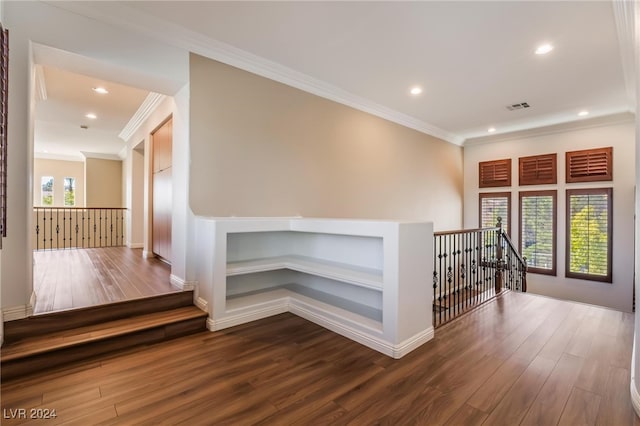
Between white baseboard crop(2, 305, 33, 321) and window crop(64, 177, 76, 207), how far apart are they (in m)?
11.4

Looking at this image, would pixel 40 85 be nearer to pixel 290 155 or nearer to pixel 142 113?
pixel 142 113

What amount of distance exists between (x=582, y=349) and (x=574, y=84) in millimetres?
3886

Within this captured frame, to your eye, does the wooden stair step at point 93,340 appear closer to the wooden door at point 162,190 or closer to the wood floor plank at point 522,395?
the wooden door at point 162,190

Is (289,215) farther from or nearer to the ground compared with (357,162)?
nearer to the ground

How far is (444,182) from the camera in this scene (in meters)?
7.07

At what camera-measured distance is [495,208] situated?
7.09 m

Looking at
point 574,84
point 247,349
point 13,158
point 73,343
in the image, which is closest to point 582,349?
point 247,349

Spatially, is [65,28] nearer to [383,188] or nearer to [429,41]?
[429,41]

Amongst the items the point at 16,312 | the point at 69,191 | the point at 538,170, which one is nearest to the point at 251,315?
the point at 16,312

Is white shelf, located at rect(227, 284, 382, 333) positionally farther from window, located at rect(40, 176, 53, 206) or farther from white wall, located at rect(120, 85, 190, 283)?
window, located at rect(40, 176, 53, 206)

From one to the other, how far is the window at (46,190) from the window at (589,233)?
16.1 metres

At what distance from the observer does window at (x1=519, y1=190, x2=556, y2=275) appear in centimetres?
617

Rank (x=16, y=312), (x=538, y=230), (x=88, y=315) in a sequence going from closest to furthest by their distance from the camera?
(x=16, y=312) → (x=88, y=315) → (x=538, y=230)

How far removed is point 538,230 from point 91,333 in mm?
7873
